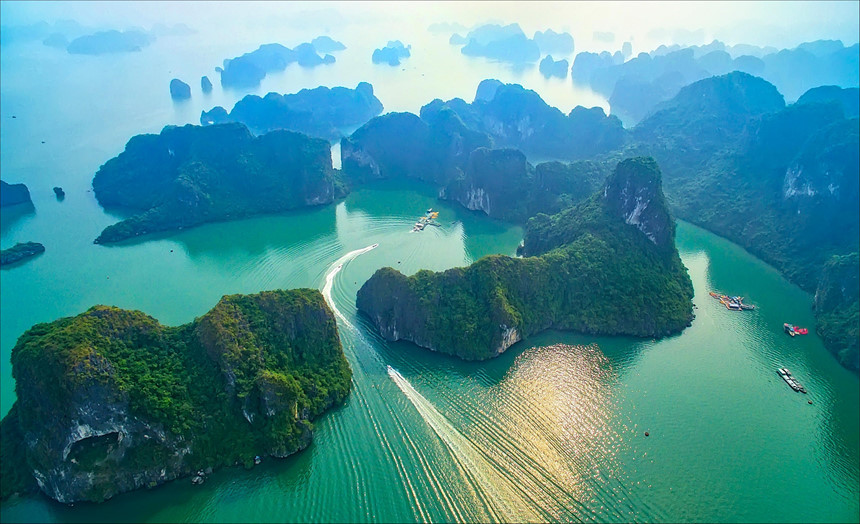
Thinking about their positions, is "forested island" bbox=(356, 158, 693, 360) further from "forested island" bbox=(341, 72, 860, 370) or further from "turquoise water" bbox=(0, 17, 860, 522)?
"forested island" bbox=(341, 72, 860, 370)

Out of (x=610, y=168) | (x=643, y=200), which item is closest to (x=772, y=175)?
(x=610, y=168)

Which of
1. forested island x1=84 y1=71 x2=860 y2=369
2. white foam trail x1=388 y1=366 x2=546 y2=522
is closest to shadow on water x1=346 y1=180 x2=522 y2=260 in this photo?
forested island x1=84 y1=71 x2=860 y2=369

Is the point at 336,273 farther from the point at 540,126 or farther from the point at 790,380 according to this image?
the point at 540,126

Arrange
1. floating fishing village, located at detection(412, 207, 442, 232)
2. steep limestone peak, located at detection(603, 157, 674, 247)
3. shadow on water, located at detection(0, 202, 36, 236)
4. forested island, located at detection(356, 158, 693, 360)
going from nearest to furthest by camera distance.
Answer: forested island, located at detection(356, 158, 693, 360) → steep limestone peak, located at detection(603, 157, 674, 247) → shadow on water, located at detection(0, 202, 36, 236) → floating fishing village, located at detection(412, 207, 442, 232)

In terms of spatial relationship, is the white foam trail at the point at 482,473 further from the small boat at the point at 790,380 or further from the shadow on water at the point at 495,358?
the small boat at the point at 790,380

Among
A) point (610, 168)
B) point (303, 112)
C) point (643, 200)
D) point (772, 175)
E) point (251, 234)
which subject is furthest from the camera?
point (303, 112)

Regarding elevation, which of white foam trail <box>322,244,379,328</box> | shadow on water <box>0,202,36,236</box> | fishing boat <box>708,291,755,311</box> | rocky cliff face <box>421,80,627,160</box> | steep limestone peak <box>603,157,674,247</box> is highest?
rocky cliff face <box>421,80,627,160</box>

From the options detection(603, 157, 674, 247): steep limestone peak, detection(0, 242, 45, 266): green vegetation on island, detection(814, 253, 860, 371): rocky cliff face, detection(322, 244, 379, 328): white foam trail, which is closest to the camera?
detection(814, 253, 860, 371): rocky cliff face

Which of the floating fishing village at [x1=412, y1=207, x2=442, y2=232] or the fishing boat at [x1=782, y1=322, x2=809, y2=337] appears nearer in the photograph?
the fishing boat at [x1=782, y1=322, x2=809, y2=337]
